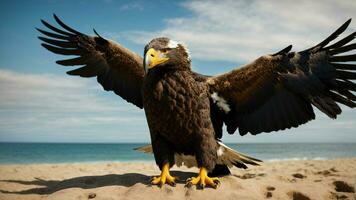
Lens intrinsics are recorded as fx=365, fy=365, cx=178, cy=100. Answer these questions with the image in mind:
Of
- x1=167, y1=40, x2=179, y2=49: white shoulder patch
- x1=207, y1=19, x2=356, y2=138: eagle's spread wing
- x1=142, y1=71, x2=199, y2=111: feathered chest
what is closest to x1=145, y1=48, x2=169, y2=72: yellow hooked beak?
x1=167, y1=40, x2=179, y2=49: white shoulder patch

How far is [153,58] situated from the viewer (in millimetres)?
4523

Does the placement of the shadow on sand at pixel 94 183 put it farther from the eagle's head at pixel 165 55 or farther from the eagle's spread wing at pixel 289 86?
the eagle's head at pixel 165 55

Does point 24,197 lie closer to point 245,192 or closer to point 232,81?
point 245,192

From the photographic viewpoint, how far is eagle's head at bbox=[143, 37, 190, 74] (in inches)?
177

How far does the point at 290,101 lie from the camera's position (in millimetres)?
5445

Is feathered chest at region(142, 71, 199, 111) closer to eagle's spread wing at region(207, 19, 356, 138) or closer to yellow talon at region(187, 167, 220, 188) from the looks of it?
eagle's spread wing at region(207, 19, 356, 138)

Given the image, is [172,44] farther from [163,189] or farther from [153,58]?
[163,189]

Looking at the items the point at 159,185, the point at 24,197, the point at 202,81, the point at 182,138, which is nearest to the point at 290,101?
the point at 202,81

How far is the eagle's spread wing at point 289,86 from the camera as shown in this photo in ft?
16.7

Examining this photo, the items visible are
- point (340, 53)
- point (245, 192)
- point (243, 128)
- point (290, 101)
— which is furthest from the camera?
point (243, 128)

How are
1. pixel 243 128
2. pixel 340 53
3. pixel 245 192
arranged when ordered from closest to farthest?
pixel 245 192 < pixel 340 53 < pixel 243 128

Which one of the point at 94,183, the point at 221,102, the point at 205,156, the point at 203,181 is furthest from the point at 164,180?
the point at 221,102

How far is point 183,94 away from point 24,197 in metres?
2.58

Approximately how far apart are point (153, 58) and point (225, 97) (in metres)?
1.49
